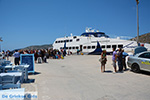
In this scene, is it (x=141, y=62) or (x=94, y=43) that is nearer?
(x=141, y=62)

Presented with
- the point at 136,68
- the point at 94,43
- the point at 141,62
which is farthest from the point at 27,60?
the point at 94,43

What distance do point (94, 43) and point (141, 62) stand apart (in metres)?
20.8

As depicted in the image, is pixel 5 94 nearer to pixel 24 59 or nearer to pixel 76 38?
pixel 24 59

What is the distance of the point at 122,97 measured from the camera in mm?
4457

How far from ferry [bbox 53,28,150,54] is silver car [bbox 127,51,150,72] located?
15.4 m

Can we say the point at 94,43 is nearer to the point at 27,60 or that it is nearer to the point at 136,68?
the point at 136,68

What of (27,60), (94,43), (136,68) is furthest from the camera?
(94,43)

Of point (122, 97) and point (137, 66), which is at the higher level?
point (137, 66)

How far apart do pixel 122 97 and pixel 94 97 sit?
A: 95cm

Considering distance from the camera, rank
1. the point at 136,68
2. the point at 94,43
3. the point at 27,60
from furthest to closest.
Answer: the point at 94,43 → the point at 136,68 → the point at 27,60

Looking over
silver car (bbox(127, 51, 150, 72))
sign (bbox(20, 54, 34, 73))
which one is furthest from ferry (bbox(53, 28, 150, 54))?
sign (bbox(20, 54, 34, 73))

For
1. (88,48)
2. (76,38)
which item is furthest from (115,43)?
(76,38)

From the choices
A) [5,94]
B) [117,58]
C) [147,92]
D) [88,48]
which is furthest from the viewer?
[88,48]

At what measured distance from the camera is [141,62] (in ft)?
26.9
